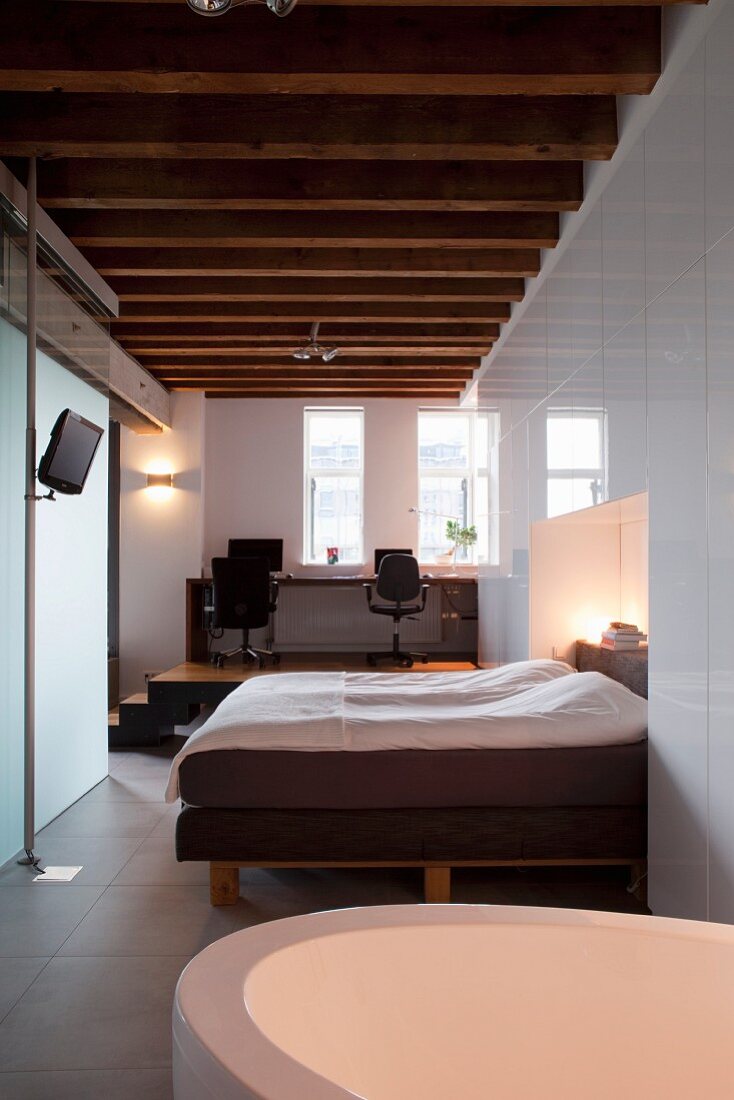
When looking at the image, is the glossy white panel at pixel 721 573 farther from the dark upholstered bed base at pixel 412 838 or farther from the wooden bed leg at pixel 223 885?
the wooden bed leg at pixel 223 885

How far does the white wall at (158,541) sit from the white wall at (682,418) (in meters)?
5.00

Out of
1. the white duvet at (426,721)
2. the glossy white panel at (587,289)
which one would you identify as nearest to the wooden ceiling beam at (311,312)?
the glossy white panel at (587,289)

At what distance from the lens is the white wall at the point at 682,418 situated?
2283 mm

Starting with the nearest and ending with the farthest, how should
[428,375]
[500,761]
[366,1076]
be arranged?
[366,1076] < [500,761] < [428,375]

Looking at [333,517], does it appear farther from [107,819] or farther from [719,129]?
[719,129]

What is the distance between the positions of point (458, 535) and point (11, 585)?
5186mm

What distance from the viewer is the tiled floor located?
1.99 meters

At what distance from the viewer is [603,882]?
3109 millimetres

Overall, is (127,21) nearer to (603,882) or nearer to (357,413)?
(603,882)

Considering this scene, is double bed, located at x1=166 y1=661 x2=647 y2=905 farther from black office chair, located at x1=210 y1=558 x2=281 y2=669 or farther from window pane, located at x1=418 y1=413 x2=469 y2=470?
window pane, located at x1=418 y1=413 x2=469 y2=470

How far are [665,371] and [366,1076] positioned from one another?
2320 mm

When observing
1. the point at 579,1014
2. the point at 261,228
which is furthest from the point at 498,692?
the point at 579,1014

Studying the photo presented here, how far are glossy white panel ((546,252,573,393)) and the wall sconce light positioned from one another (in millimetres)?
4389

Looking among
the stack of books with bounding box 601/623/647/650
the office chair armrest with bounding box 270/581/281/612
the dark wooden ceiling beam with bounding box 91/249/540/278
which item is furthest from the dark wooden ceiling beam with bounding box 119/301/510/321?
the office chair armrest with bounding box 270/581/281/612
